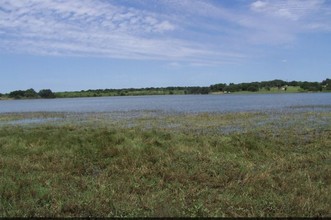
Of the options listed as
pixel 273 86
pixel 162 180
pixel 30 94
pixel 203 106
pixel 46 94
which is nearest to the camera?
pixel 162 180

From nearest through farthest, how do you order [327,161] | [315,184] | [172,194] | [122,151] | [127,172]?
1. [172,194]
2. [315,184]
3. [127,172]
4. [327,161]
5. [122,151]

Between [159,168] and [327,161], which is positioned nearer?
[159,168]

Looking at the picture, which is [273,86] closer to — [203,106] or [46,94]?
[46,94]

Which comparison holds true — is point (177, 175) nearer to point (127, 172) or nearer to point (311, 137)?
point (127, 172)

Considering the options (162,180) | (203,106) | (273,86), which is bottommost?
(203,106)

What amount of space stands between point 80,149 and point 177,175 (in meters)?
5.05

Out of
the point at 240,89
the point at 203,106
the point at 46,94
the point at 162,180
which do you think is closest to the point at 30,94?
the point at 46,94

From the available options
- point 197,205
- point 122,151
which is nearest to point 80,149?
point 122,151

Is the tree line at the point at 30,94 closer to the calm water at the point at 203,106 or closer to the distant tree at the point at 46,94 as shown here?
the distant tree at the point at 46,94

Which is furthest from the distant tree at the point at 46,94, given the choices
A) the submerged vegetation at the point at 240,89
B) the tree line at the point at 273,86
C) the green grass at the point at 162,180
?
the green grass at the point at 162,180

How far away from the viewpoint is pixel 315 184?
321 inches

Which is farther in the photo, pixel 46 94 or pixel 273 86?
pixel 46 94

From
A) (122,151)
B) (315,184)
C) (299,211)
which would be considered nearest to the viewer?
(299,211)

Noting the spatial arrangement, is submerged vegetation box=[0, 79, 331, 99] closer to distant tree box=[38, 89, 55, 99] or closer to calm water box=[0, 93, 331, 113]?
distant tree box=[38, 89, 55, 99]
